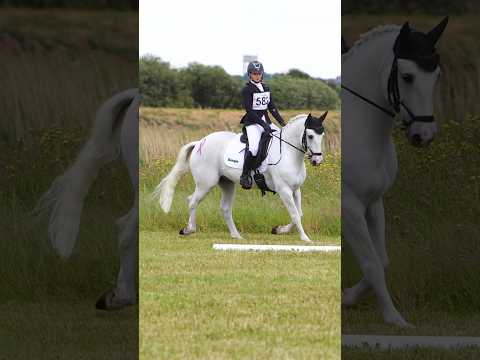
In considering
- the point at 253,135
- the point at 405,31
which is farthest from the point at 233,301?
the point at 405,31

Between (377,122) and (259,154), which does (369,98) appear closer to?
(377,122)

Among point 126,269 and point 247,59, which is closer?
point 126,269

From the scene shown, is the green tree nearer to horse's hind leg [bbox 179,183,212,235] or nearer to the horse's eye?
horse's hind leg [bbox 179,183,212,235]

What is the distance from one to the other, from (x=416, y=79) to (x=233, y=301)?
7.49 feet

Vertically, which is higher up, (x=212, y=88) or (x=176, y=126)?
(x=212, y=88)

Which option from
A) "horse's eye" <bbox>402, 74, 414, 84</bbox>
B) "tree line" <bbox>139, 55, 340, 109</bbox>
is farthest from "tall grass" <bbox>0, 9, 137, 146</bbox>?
"horse's eye" <bbox>402, 74, 414, 84</bbox>

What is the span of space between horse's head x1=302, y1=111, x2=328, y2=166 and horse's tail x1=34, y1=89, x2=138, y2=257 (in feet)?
3.95

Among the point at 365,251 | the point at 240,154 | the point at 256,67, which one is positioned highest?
the point at 256,67

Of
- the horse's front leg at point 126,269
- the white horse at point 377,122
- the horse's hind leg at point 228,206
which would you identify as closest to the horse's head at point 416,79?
the white horse at point 377,122

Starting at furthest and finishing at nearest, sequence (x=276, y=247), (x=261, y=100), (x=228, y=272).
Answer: (x=228, y=272), (x=276, y=247), (x=261, y=100)

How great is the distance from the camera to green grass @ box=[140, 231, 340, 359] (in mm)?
6727

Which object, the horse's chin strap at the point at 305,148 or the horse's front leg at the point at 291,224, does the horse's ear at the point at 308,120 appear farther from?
the horse's front leg at the point at 291,224

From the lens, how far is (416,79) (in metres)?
5.89

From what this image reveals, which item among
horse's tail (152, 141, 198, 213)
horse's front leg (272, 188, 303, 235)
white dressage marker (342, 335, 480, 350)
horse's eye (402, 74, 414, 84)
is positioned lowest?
white dressage marker (342, 335, 480, 350)
